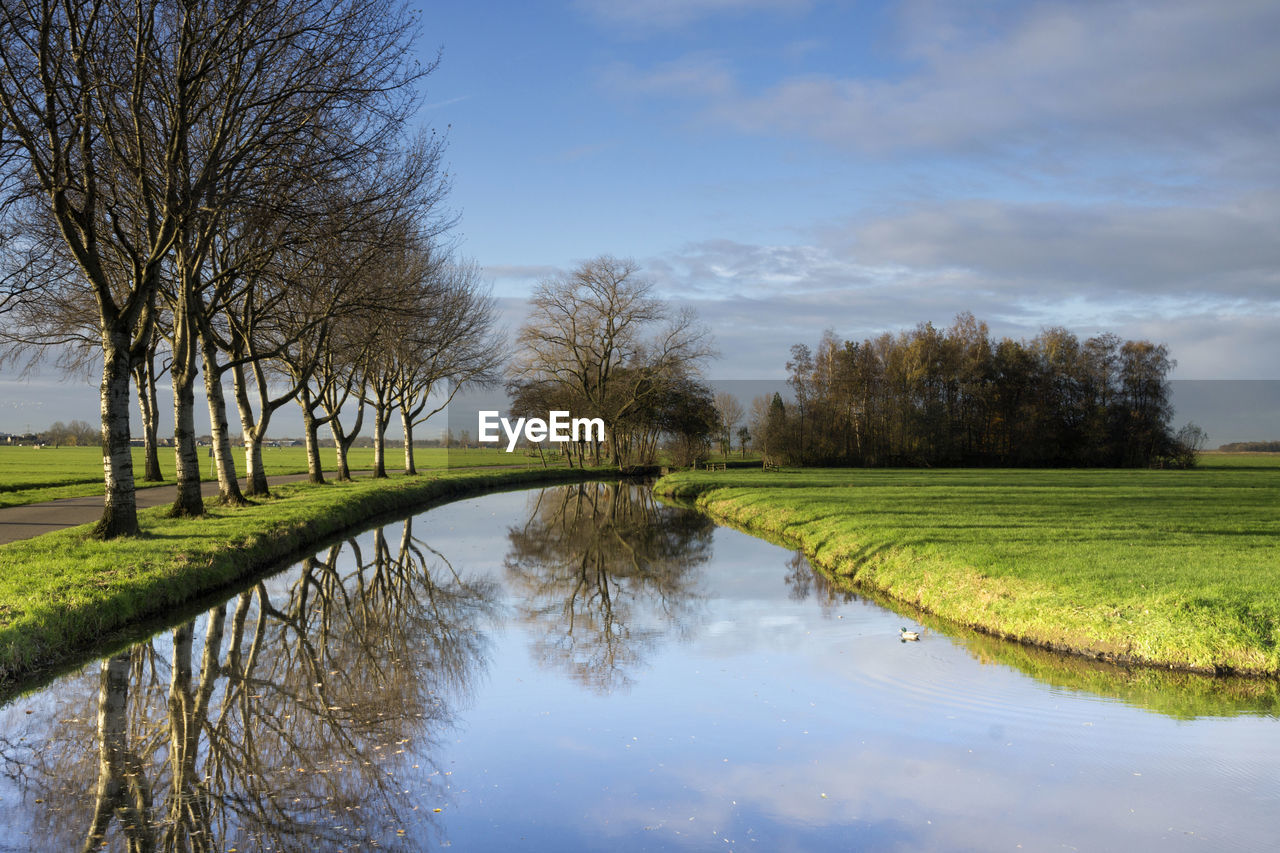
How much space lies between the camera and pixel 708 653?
11.6m

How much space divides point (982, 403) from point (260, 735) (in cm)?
7059

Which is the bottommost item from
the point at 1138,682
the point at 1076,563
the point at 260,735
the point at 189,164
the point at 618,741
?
the point at 1138,682

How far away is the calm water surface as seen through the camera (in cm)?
600

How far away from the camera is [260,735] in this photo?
778 centimetres

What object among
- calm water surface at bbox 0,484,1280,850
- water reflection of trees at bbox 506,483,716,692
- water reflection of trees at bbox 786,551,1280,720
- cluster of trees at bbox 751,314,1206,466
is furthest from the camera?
cluster of trees at bbox 751,314,1206,466

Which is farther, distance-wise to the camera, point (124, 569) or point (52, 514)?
point (52, 514)

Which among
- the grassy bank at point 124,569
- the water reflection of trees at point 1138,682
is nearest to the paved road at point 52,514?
the grassy bank at point 124,569

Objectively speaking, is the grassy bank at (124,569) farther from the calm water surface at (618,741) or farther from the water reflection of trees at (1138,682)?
the water reflection of trees at (1138,682)

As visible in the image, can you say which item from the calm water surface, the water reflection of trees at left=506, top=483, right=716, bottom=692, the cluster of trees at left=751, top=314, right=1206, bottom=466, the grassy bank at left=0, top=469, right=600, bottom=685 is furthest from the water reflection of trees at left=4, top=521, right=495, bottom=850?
the cluster of trees at left=751, top=314, right=1206, bottom=466

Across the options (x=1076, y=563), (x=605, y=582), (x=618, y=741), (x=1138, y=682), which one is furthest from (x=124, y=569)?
(x=1076, y=563)

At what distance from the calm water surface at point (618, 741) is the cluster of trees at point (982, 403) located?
54.0 m

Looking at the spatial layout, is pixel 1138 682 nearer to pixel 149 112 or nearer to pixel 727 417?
pixel 149 112

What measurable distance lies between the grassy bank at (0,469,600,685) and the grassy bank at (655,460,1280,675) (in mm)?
11256

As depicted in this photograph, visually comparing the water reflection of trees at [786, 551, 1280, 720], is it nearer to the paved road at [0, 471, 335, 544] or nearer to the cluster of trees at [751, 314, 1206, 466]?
the paved road at [0, 471, 335, 544]
